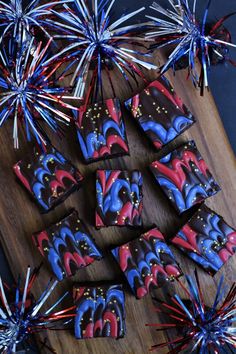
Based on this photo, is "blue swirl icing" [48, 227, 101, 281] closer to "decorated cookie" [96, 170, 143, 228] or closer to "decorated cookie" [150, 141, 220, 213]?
"decorated cookie" [96, 170, 143, 228]

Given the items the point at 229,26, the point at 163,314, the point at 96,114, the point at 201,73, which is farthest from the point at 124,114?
the point at 163,314

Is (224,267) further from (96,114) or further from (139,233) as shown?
(96,114)

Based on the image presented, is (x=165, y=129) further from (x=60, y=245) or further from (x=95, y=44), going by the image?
(x=60, y=245)

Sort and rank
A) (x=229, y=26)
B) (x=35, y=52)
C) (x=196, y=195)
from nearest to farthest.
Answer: (x=35, y=52), (x=196, y=195), (x=229, y=26)

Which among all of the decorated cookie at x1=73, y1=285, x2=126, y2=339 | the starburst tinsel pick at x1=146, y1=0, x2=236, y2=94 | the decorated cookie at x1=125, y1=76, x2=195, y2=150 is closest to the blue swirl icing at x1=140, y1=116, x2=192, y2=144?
the decorated cookie at x1=125, y1=76, x2=195, y2=150

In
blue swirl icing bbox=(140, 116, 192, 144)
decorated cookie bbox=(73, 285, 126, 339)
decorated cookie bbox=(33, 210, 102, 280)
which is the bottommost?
decorated cookie bbox=(73, 285, 126, 339)

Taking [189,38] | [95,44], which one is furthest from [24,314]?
[189,38]

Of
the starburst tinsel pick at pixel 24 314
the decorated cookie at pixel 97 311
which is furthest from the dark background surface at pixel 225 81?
the starburst tinsel pick at pixel 24 314
